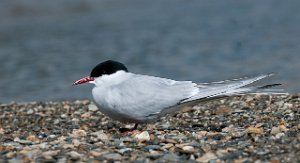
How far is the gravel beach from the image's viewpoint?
4656 mm

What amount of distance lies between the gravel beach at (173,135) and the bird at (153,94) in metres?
0.17

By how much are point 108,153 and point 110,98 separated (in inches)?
33.9

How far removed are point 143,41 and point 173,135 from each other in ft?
24.1

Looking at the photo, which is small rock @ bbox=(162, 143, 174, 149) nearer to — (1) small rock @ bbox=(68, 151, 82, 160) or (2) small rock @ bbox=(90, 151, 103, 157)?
(2) small rock @ bbox=(90, 151, 103, 157)

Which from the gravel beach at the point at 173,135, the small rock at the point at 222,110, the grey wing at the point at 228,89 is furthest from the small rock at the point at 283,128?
the small rock at the point at 222,110

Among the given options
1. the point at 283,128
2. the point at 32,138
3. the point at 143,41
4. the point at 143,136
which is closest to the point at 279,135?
the point at 283,128

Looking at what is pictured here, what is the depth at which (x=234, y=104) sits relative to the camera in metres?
7.19

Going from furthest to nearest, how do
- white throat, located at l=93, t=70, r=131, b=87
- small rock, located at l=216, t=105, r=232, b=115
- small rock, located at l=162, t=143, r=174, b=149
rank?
1. small rock, located at l=216, t=105, r=232, b=115
2. white throat, located at l=93, t=70, r=131, b=87
3. small rock, located at l=162, t=143, r=174, b=149

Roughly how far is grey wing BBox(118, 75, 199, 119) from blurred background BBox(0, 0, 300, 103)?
357 cm

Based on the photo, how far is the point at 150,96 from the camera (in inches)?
221

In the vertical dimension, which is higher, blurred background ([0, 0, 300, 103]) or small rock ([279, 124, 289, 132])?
blurred background ([0, 0, 300, 103])

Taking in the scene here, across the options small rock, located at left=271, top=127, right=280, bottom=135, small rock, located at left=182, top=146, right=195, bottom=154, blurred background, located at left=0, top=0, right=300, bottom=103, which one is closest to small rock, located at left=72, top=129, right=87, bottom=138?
small rock, located at left=182, top=146, right=195, bottom=154

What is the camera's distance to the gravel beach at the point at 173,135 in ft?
15.3

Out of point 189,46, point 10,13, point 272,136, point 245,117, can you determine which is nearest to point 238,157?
point 272,136
